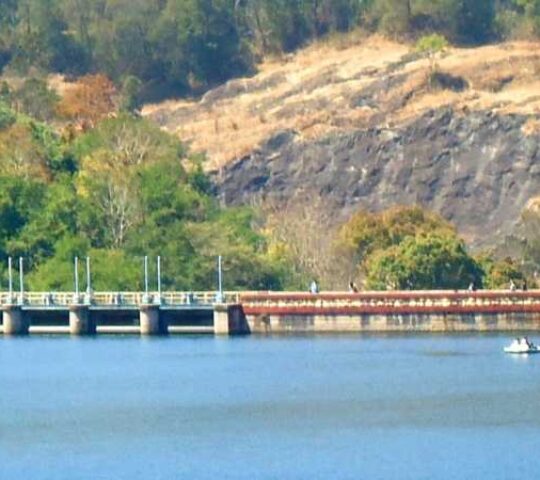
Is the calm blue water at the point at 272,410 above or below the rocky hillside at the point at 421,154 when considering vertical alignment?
below

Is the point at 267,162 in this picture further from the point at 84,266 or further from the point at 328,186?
the point at 84,266

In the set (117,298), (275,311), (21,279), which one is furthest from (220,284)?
(21,279)

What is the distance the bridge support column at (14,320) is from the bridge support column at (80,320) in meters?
2.46

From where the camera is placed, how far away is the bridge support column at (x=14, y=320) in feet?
433

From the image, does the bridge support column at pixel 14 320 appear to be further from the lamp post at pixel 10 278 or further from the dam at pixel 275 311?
the lamp post at pixel 10 278

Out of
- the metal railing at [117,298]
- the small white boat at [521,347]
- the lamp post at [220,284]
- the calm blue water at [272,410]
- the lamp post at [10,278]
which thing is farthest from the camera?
the lamp post at [10,278]

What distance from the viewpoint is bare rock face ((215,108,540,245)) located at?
189 m

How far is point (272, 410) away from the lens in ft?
294

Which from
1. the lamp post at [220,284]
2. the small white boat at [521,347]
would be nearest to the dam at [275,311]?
the lamp post at [220,284]

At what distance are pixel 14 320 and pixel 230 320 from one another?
10459mm

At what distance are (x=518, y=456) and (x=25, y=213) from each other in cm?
7156

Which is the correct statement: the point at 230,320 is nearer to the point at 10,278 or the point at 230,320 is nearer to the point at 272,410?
the point at 10,278

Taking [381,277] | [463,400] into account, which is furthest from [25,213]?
[463,400]

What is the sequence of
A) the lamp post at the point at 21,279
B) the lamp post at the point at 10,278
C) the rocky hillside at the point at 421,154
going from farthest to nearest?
the rocky hillside at the point at 421,154 → the lamp post at the point at 10,278 → the lamp post at the point at 21,279
